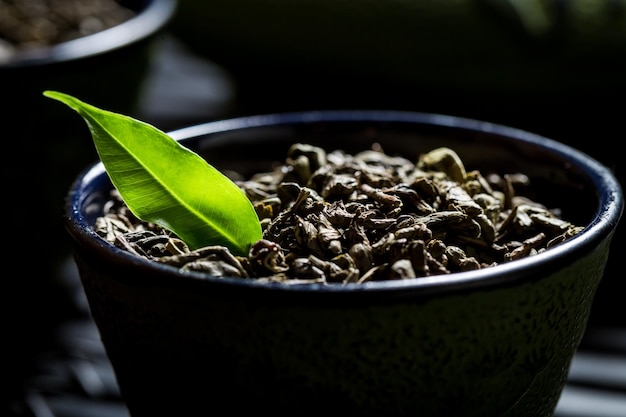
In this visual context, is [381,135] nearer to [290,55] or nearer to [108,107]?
[108,107]

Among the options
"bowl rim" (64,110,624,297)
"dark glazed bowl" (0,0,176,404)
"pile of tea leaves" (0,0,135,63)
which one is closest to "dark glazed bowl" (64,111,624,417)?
"bowl rim" (64,110,624,297)

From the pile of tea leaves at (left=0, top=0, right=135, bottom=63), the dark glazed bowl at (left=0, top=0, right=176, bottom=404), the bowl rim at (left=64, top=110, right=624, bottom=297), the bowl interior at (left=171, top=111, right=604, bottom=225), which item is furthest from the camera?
the pile of tea leaves at (left=0, top=0, right=135, bottom=63)

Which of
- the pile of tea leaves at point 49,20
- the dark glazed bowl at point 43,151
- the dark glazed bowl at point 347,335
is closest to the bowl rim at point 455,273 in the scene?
the dark glazed bowl at point 347,335

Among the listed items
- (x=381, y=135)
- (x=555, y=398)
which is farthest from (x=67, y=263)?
(x=555, y=398)

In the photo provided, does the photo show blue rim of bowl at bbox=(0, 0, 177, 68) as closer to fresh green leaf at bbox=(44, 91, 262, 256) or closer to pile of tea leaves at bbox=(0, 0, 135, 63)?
pile of tea leaves at bbox=(0, 0, 135, 63)

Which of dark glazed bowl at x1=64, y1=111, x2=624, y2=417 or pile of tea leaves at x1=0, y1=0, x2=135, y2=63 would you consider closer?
dark glazed bowl at x1=64, y1=111, x2=624, y2=417

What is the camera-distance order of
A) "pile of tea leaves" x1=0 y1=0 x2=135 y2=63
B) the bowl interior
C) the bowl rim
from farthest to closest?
1. "pile of tea leaves" x1=0 y1=0 x2=135 y2=63
2. the bowl interior
3. the bowl rim

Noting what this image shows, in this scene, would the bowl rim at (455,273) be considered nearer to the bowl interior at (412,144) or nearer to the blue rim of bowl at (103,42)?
the bowl interior at (412,144)
